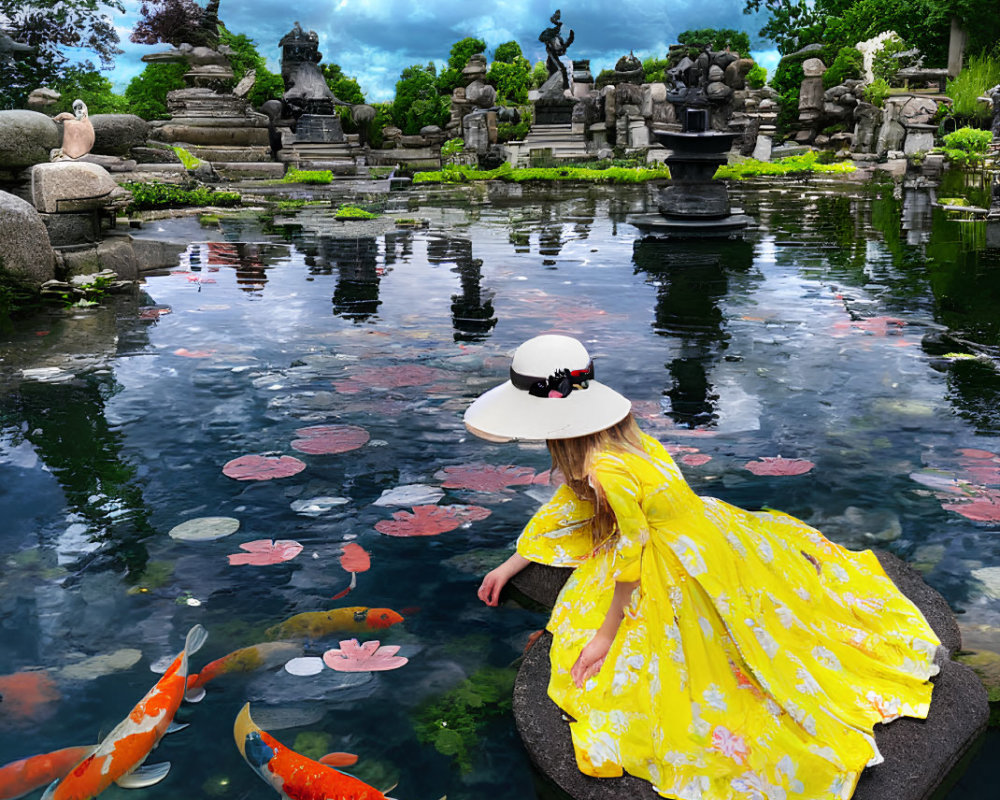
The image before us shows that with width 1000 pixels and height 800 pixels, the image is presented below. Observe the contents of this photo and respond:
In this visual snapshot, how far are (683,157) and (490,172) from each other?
12.5m

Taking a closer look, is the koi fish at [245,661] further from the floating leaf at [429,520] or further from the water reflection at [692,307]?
the water reflection at [692,307]

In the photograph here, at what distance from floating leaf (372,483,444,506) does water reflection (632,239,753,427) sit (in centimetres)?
159

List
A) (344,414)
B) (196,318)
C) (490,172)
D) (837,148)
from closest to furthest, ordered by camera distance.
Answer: (344,414) < (196,318) < (490,172) < (837,148)

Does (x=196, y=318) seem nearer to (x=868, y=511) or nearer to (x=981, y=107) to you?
(x=868, y=511)

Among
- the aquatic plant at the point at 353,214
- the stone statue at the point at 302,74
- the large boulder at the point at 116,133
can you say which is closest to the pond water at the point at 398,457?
the aquatic plant at the point at 353,214

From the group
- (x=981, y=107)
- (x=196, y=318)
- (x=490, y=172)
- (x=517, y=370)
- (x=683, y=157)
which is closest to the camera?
(x=517, y=370)

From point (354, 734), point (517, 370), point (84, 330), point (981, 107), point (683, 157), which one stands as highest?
point (981, 107)

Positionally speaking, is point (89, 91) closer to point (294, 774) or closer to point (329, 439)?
point (329, 439)

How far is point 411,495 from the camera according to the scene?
3.98m

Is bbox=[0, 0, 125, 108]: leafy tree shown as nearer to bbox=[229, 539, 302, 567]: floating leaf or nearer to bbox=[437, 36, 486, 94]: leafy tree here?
bbox=[437, 36, 486, 94]: leafy tree

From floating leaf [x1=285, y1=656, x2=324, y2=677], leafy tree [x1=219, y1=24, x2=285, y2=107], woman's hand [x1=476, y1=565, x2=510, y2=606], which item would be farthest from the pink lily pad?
leafy tree [x1=219, y1=24, x2=285, y2=107]

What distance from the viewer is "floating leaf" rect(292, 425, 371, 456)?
450 cm

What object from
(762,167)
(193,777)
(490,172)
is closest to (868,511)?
(193,777)

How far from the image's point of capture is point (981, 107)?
84.5ft
